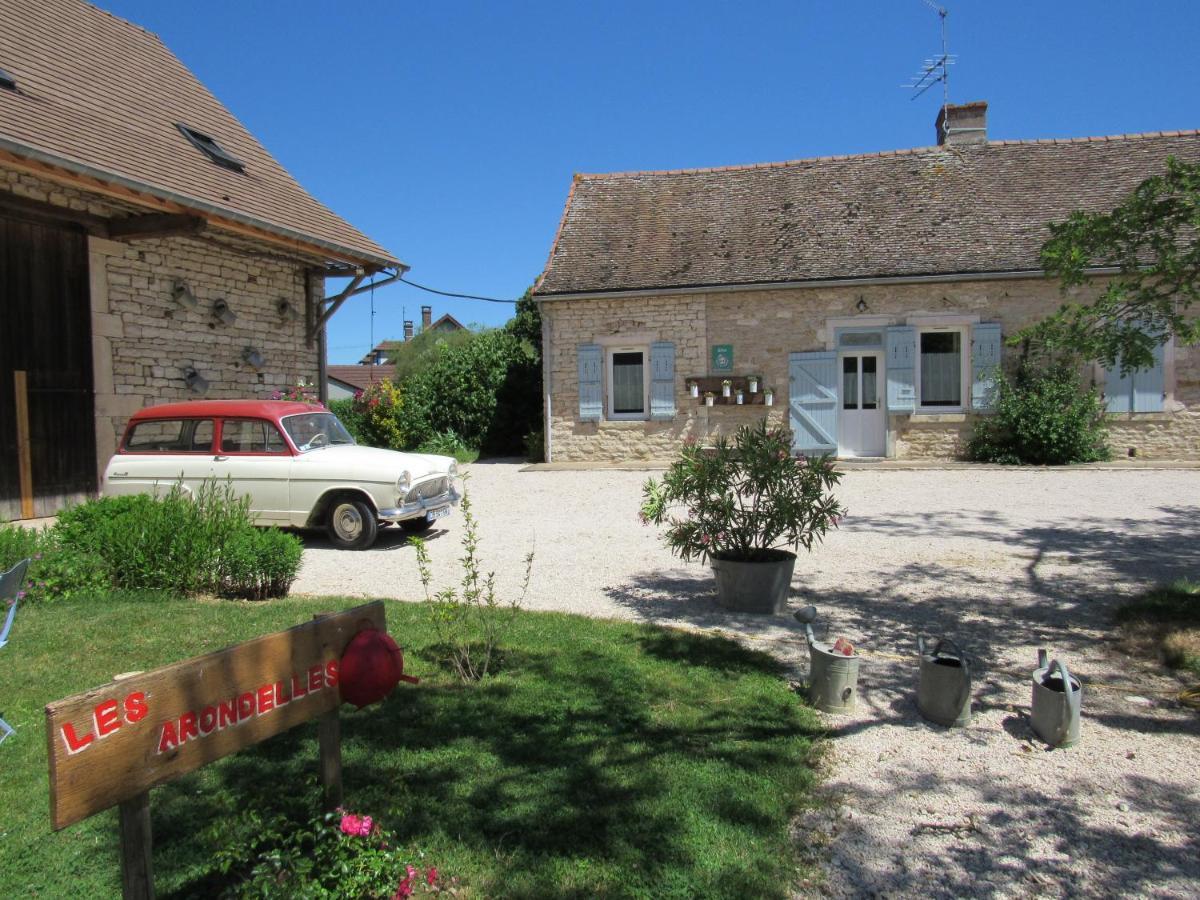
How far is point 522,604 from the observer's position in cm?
565

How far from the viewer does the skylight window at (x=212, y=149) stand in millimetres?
12016

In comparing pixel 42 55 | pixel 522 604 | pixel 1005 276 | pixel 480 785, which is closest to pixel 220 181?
pixel 42 55

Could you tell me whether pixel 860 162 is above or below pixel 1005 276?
above

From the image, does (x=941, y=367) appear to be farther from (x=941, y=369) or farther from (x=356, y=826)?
(x=356, y=826)

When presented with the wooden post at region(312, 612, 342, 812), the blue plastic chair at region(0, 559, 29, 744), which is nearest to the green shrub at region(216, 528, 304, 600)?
the blue plastic chair at region(0, 559, 29, 744)

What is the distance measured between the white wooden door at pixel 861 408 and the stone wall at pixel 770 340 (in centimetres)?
32

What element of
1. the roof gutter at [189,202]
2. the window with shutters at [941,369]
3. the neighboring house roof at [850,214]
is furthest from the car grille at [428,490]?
the window with shutters at [941,369]

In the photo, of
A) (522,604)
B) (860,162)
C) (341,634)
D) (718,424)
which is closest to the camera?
(341,634)

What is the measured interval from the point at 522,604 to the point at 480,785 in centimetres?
271

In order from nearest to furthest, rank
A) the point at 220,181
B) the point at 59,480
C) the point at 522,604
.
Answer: the point at 522,604 → the point at 59,480 → the point at 220,181

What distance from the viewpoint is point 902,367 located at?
14328 millimetres

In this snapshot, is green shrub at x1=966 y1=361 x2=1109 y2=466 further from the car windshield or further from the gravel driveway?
the car windshield

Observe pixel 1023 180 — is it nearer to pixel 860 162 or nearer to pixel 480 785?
pixel 860 162

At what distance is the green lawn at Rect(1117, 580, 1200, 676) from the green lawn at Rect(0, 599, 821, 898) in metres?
2.25
